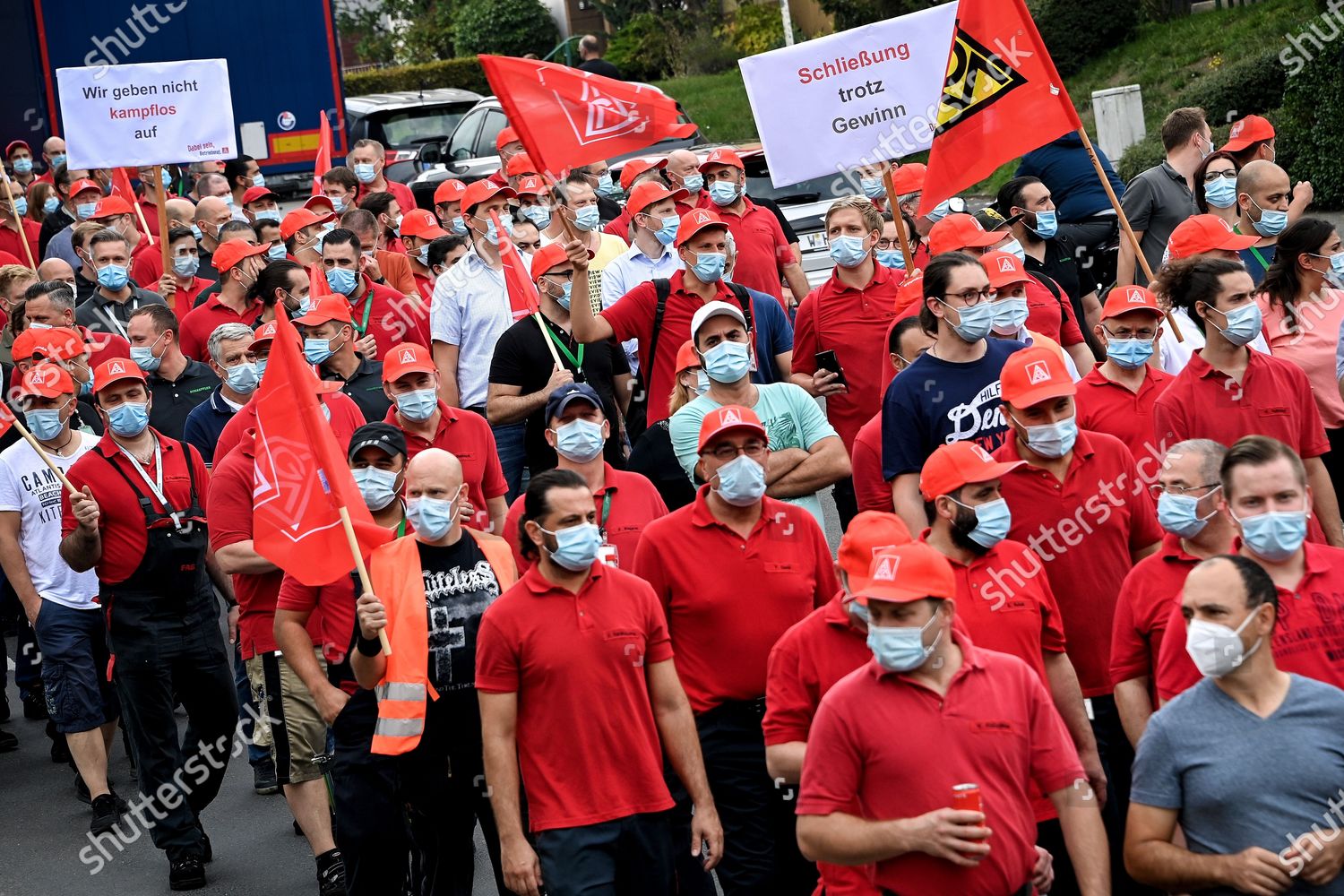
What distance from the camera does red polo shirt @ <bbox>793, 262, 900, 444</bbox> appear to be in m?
9.46

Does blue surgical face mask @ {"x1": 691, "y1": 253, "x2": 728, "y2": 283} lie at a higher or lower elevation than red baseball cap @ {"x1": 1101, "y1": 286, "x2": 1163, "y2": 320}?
higher

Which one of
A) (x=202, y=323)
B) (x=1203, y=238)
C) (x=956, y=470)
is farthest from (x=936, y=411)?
(x=202, y=323)

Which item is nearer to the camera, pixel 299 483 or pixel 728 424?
pixel 728 424

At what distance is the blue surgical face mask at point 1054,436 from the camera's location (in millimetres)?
6660

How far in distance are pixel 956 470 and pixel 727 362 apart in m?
1.82

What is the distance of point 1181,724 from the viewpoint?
17.0 feet

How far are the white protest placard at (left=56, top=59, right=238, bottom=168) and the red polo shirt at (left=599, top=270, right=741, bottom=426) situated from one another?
5.74 meters

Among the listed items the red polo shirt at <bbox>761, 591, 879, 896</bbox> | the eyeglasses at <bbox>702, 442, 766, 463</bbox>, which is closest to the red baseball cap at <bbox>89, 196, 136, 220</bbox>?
the eyeglasses at <bbox>702, 442, 766, 463</bbox>

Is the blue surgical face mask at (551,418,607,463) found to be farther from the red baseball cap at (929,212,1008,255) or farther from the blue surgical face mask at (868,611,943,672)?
the blue surgical face mask at (868,611,943,672)

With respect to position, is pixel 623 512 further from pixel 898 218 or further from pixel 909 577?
pixel 898 218

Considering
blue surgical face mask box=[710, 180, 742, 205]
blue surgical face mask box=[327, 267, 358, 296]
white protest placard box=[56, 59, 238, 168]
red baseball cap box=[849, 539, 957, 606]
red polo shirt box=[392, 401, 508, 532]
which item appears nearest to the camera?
red baseball cap box=[849, 539, 957, 606]

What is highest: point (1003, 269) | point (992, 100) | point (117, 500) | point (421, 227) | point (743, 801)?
point (992, 100)

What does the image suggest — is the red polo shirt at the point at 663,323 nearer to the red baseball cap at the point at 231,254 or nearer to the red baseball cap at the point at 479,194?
the red baseball cap at the point at 479,194

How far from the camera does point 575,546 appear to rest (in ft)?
20.6
